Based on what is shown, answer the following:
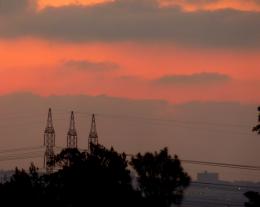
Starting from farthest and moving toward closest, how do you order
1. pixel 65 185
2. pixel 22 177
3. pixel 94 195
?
pixel 22 177 → pixel 65 185 → pixel 94 195

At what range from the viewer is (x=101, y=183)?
357ft

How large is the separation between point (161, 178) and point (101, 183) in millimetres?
12009

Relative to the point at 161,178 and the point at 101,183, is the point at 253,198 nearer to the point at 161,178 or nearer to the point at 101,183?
the point at 161,178

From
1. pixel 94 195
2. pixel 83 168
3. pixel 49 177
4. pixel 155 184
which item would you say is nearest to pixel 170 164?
pixel 155 184

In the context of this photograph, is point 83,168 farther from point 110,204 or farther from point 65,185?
point 110,204

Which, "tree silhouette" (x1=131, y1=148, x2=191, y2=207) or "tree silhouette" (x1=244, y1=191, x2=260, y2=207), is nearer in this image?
"tree silhouette" (x1=244, y1=191, x2=260, y2=207)

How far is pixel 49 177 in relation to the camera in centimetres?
12775

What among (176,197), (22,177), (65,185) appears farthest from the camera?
(22,177)

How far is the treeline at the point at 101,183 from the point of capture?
97438 mm

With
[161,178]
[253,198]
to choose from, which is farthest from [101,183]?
[253,198]

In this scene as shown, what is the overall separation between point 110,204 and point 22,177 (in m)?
27.7

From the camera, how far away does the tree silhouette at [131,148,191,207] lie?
96.6m

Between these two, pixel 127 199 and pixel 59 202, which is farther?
pixel 59 202

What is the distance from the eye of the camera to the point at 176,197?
9644cm
